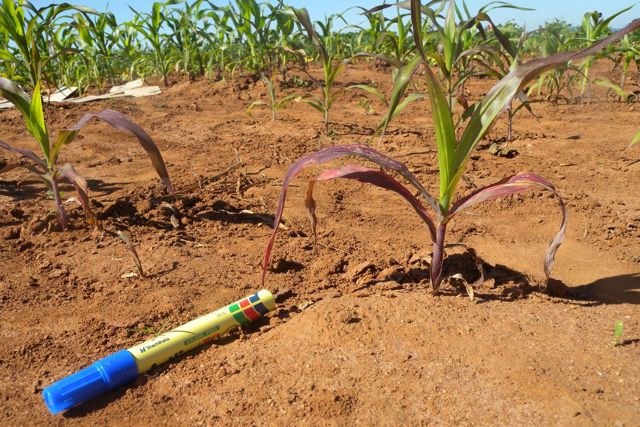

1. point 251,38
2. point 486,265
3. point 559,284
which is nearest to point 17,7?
point 251,38

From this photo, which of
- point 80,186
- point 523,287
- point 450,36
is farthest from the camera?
point 450,36

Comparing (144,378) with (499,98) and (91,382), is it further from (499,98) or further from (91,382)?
(499,98)

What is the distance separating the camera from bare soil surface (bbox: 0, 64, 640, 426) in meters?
1.27

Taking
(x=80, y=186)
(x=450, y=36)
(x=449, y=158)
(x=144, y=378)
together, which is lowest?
(x=144, y=378)

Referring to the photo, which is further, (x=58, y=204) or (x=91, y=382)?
(x=58, y=204)

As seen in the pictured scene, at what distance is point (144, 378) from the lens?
4.56ft

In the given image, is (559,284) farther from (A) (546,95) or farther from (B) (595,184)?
(A) (546,95)

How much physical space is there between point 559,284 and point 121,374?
135 centimetres

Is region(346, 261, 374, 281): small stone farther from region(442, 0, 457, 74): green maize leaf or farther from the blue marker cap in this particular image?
region(442, 0, 457, 74): green maize leaf

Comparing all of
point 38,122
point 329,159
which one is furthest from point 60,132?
point 329,159

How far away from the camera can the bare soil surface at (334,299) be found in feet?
4.16

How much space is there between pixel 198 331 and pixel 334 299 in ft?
1.41

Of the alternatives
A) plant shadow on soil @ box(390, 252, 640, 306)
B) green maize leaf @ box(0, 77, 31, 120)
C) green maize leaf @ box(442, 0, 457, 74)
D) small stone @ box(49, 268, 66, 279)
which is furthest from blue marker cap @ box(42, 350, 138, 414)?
green maize leaf @ box(442, 0, 457, 74)

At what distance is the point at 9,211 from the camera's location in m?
2.41
